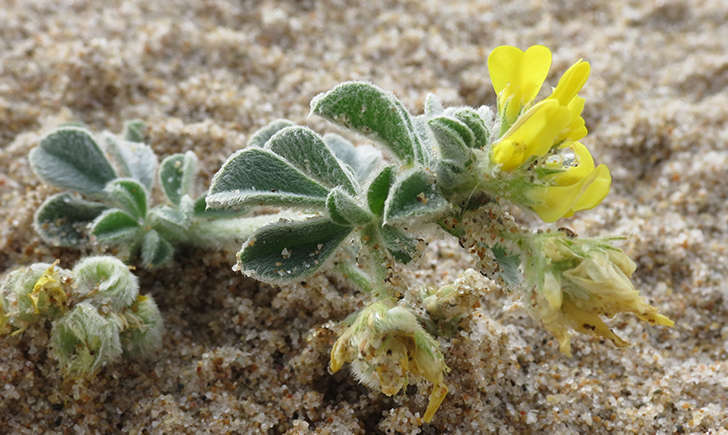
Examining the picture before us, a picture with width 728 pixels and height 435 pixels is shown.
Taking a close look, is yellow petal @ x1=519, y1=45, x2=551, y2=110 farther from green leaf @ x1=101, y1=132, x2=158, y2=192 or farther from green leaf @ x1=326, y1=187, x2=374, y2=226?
green leaf @ x1=101, y1=132, x2=158, y2=192

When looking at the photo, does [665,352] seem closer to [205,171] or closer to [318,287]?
[318,287]

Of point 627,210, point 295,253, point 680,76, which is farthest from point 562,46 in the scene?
point 295,253

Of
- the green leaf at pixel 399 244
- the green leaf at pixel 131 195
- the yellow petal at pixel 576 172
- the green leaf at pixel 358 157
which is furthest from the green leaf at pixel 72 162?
the yellow petal at pixel 576 172

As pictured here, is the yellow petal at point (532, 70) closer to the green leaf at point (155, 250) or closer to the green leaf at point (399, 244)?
the green leaf at point (399, 244)

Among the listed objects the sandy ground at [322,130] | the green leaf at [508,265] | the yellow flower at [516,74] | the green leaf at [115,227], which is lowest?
the sandy ground at [322,130]

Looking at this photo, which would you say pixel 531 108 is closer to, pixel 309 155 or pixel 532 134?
pixel 532 134

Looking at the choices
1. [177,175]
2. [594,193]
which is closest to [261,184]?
[177,175]

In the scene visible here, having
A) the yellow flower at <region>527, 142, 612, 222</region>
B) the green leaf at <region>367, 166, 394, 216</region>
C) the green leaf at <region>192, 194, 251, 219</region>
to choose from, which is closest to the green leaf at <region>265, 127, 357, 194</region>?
the green leaf at <region>367, 166, 394, 216</region>
